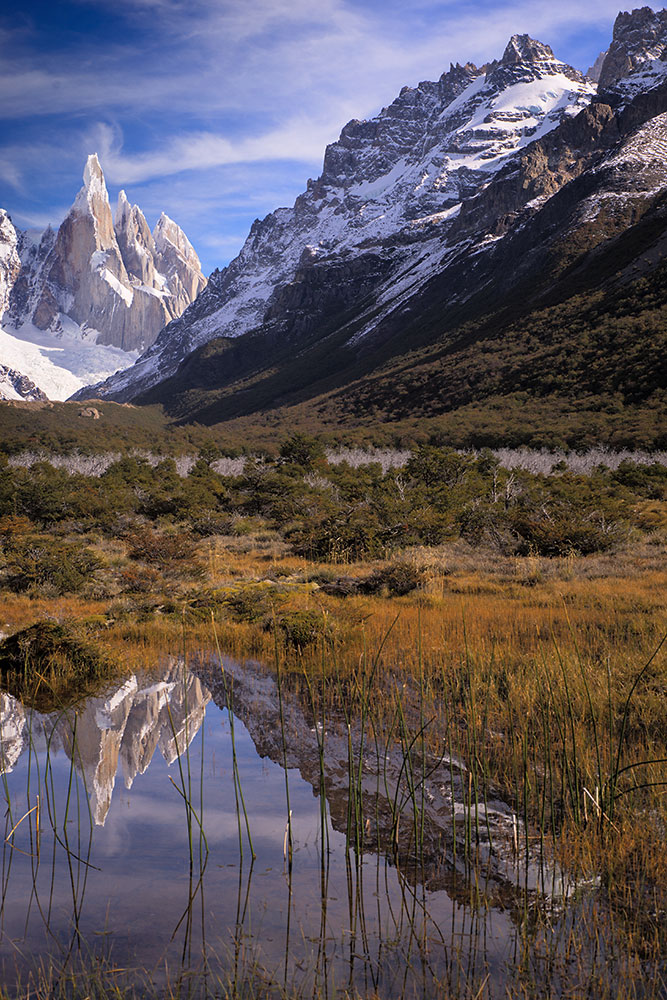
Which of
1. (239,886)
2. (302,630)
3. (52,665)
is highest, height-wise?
(302,630)

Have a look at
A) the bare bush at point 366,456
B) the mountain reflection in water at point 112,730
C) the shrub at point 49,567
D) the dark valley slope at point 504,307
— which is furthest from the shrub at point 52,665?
the dark valley slope at point 504,307

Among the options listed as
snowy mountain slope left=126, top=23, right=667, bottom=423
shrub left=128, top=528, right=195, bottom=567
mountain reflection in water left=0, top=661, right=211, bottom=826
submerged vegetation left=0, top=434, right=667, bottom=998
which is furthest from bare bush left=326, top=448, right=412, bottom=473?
mountain reflection in water left=0, top=661, right=211, bottom=826

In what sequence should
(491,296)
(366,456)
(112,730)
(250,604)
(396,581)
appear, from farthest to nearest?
(491,296)
(366,456)
(396,581)
(250,604)
(112,730)

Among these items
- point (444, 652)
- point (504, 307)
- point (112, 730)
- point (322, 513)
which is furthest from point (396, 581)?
point (504, 307)

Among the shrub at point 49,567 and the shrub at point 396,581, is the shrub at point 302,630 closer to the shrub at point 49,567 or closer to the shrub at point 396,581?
the shrub at point 396,581

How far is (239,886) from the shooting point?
376cm

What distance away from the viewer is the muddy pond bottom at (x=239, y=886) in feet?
10.1

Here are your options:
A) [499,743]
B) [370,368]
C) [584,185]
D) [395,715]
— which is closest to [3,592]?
[395,715]

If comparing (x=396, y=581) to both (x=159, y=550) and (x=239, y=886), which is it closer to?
(x=159, y=550)

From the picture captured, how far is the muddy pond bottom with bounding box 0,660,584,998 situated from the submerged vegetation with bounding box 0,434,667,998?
0.17 feet

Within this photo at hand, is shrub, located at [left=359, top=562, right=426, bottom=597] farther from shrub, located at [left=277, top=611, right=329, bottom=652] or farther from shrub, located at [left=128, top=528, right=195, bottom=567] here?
shrub, located at [left=128, top=528, right=195, bottom=567]

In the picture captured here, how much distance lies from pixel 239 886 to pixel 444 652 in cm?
455

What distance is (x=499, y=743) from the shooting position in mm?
5492

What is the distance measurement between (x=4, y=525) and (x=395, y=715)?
1590 cm
